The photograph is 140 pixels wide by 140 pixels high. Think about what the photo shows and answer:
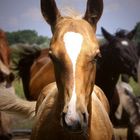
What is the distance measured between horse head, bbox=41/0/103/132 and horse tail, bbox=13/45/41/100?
6.58ft

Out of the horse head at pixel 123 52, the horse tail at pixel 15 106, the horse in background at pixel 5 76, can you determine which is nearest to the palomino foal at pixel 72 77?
the horse tail at pixel 15 106

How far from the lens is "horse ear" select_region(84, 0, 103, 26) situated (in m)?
1.54

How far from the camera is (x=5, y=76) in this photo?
2.96 m

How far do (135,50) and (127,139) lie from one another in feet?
2.21

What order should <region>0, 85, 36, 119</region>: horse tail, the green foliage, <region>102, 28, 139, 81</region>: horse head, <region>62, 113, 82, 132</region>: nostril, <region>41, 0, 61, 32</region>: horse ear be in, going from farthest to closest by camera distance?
the green foliage → <region>102, 28, 139, 81</region>: horse head → <region>0, 85, 36, 119</region>: horse tail → <region>41, 0, 61, 32</region>: horse ear → <region>62, 113, 82, 132</region>: nostril

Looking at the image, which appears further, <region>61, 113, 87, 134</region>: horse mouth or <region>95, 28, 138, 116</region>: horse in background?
<region>95, 28, 138, 116</region>: horse in background

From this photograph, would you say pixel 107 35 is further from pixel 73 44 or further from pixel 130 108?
pixel 73 44

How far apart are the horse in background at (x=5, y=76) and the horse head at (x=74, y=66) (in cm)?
149

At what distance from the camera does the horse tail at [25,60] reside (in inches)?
137

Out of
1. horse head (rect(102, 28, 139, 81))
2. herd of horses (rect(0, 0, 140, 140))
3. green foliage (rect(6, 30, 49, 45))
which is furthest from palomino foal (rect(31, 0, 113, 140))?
green foliage (rect(6, 30, 49, 45))

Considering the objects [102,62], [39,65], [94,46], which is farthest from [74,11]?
[39,65]

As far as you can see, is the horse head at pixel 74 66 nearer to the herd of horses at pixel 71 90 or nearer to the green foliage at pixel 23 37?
the herd of horses at pixel 71 90

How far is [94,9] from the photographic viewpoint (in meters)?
1.54

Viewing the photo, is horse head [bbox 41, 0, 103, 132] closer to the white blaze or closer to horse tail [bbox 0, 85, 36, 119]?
the white blaze
